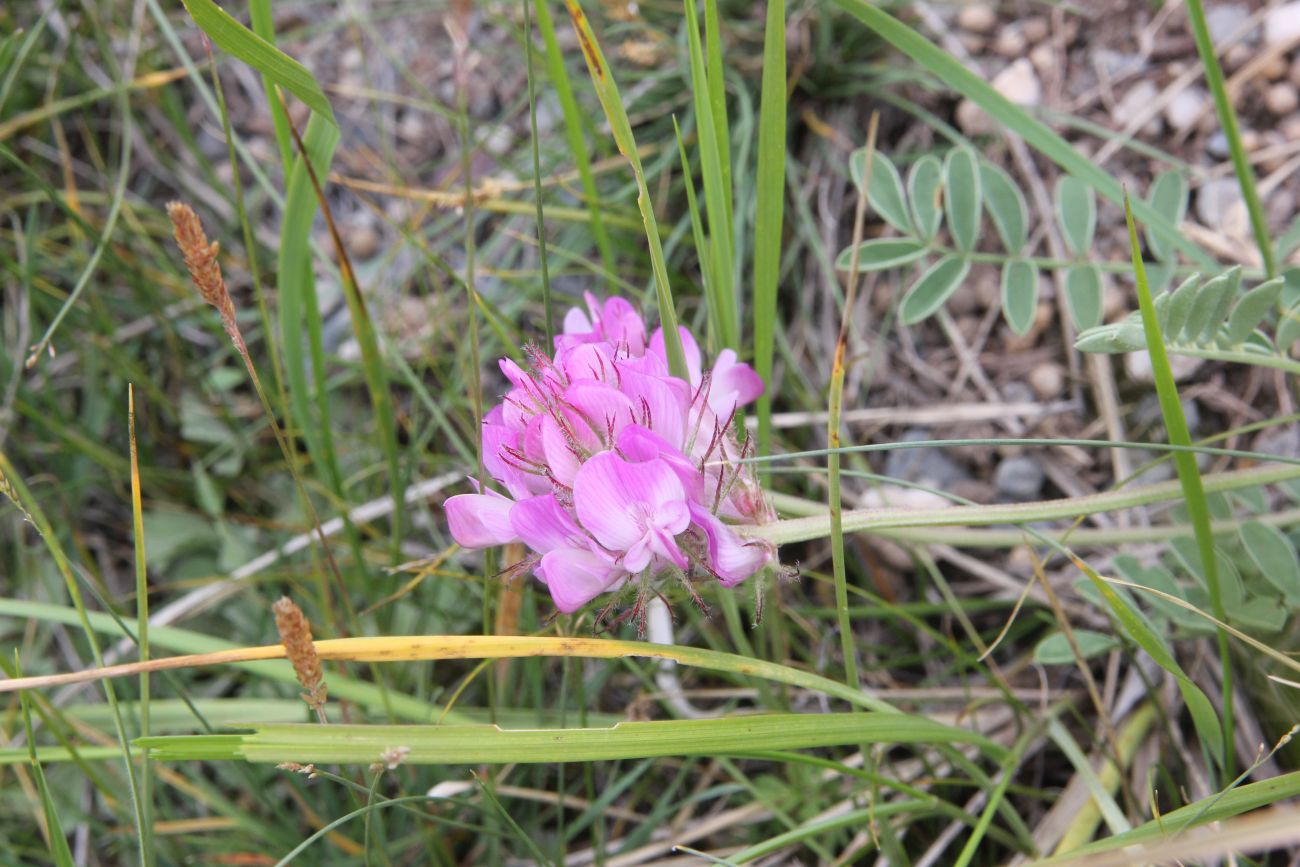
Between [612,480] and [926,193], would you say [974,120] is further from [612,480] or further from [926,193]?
[612,480]

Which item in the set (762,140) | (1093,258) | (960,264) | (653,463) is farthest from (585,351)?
(1093,258)

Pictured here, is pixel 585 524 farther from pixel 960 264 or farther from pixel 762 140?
pixel 960 264

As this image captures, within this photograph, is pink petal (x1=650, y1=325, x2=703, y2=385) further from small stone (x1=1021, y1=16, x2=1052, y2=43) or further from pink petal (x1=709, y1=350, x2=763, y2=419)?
small stone (x1=1021, y1=16, x2=1052, y2=43)

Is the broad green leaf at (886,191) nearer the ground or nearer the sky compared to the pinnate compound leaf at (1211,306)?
nearer the sky

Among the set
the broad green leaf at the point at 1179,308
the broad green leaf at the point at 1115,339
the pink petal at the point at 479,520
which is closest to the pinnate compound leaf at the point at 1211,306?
the broad green leaf at the point at 1179,308

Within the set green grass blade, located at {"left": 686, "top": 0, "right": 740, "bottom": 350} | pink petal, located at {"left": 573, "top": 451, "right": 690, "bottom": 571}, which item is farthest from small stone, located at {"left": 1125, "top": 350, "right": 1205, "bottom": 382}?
pink petal, located at {"left": 573, "top": 451, "right": 690, "bottom": 571}

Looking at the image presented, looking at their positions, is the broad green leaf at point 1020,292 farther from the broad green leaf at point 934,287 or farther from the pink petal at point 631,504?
the pink petal at point 631,504
